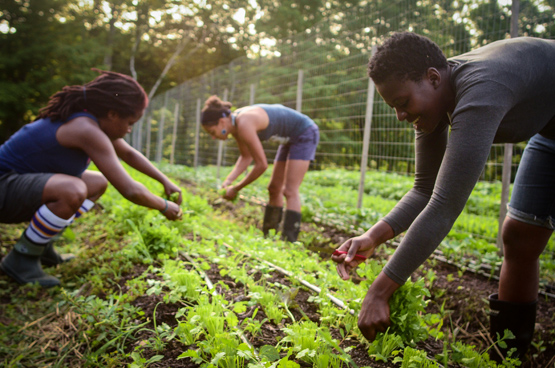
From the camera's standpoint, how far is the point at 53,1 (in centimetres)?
1758

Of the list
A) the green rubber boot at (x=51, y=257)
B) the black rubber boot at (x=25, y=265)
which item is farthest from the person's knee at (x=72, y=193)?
the green rubber boot at (x=51, y=257)

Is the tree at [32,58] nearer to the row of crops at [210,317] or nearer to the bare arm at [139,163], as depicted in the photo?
the bare arm at [139,163]

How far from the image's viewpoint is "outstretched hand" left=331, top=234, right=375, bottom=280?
1511mm

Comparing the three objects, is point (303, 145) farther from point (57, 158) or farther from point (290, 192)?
point (57, 158)

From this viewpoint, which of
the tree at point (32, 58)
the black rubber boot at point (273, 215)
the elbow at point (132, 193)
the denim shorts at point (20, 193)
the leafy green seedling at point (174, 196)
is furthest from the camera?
the tree at point (32, 58)

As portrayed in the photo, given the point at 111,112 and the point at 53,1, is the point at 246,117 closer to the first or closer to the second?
the point at 111,112

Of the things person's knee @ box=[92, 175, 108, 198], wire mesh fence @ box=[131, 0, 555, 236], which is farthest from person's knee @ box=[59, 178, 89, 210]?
wire mesh fence @ box=[131, 0, 555, 236]

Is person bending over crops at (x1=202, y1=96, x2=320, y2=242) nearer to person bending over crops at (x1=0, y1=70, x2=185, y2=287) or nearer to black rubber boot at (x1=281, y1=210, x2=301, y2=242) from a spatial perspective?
black rubber boot at (x1=281, y1=210, x2=301, y2=242)

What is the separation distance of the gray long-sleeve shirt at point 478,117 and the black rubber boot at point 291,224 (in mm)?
2339

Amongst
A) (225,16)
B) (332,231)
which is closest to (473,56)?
(332,231)

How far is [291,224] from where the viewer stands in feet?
12.3

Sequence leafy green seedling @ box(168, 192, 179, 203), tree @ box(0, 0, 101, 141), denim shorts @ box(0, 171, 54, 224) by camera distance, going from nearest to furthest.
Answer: denim shorts @ box(0, 171, 54, 224) → leafy green seedling @ box(168, 192, 179, 203) → tree @ box(0, 0, 101, 141)

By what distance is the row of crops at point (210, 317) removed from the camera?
4.77 feet

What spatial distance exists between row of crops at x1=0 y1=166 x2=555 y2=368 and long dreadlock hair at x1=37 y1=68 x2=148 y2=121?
0.85 m
